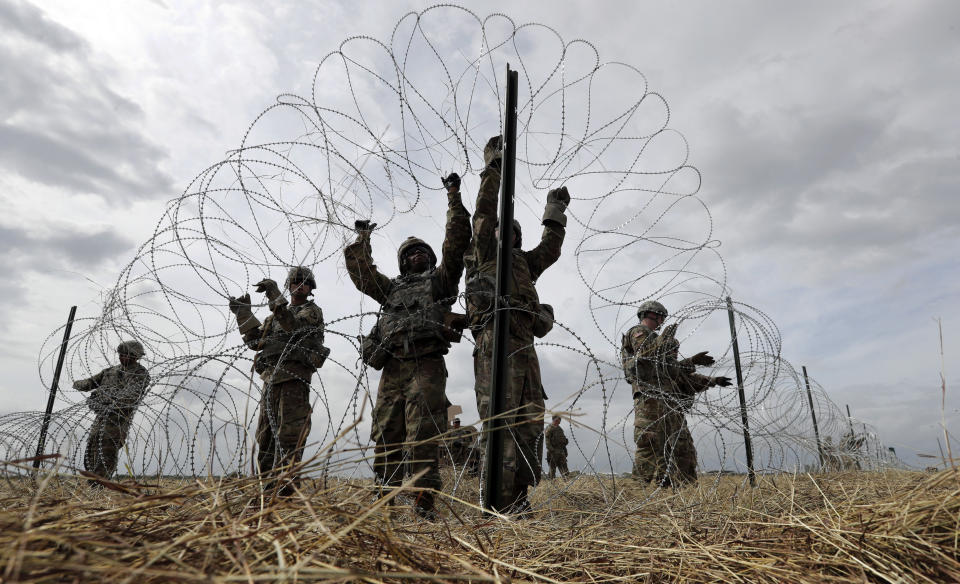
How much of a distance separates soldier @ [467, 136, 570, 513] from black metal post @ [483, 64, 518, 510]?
647 mm

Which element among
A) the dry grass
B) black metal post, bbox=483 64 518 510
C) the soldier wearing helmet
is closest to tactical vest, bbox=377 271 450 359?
black metal post, bbox=483 64 518 510

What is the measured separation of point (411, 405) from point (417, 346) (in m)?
0.47

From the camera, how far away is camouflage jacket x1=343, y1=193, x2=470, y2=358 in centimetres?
440

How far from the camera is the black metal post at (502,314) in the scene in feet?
8.70

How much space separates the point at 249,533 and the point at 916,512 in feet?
5.01

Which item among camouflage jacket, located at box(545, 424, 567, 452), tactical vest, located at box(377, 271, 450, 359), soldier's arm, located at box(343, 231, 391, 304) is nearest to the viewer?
tactical vest, located at box(377, 271, 450, 359)

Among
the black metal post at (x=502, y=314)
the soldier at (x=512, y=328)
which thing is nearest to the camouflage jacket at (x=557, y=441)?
the soldier at (x=512, y=328)

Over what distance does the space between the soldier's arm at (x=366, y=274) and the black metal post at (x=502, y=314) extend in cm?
213

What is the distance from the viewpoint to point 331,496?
1475 mm

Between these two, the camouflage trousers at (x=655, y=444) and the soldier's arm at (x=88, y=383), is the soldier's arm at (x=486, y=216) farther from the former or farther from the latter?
the soldier's arm at (x=88, y=383)

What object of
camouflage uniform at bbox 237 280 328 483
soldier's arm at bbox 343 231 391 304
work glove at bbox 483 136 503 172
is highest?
work glove at bbox 483 136 503 172

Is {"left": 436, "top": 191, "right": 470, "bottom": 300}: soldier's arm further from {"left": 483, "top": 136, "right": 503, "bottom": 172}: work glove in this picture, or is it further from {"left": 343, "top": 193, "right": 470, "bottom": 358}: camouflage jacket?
{"left": 483, "top": 136, "right": 503, "bottom": 172}: work glove

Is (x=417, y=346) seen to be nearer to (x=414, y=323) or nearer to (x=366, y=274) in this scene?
(x=414, y=323)

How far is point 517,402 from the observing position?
162 inches
